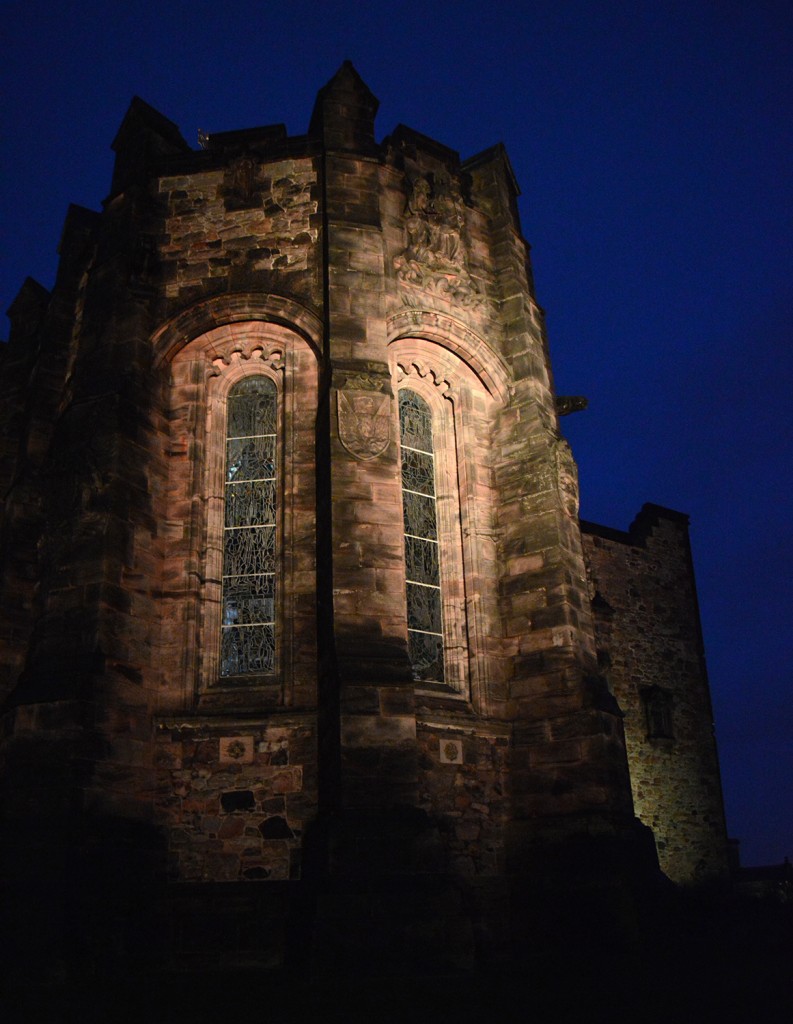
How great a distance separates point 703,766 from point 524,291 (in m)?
12.5

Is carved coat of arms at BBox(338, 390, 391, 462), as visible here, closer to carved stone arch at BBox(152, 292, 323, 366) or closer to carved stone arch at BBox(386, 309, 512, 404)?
carved stone arch at BBox(152, 292, 323, 366)

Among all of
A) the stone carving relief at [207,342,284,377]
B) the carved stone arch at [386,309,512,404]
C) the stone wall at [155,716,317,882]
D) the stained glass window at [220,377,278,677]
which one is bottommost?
the stone wall at [155,716,317,882]

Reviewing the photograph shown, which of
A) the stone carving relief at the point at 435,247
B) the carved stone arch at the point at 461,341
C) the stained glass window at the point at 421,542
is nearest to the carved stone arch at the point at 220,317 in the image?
the carved stone arch at the point at 461,341

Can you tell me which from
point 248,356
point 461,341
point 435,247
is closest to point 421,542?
point 461,341

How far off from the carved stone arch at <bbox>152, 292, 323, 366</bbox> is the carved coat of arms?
1318 mm

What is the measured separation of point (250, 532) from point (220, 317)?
2.49 metres

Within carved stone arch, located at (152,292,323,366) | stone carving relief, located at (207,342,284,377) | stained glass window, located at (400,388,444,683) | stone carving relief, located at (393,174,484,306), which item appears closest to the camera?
stained glass window, located at (400,388,444,683)

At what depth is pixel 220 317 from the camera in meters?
10.6

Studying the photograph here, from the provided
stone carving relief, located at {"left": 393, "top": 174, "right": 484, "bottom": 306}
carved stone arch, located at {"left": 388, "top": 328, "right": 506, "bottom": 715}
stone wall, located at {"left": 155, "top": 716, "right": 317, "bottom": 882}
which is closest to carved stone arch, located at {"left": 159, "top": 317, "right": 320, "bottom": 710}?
stone wall, located at {"left": 155, "top": 716, "right": 317, "bottom": 882}

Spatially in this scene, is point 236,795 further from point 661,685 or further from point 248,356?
point 661,685

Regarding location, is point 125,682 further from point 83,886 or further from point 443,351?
point 443,351

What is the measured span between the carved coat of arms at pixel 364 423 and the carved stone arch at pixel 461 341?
4.73ft

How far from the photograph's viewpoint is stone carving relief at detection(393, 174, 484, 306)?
11.1 metres

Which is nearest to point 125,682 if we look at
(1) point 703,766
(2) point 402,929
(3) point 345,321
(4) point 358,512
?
(4) point 358,512
